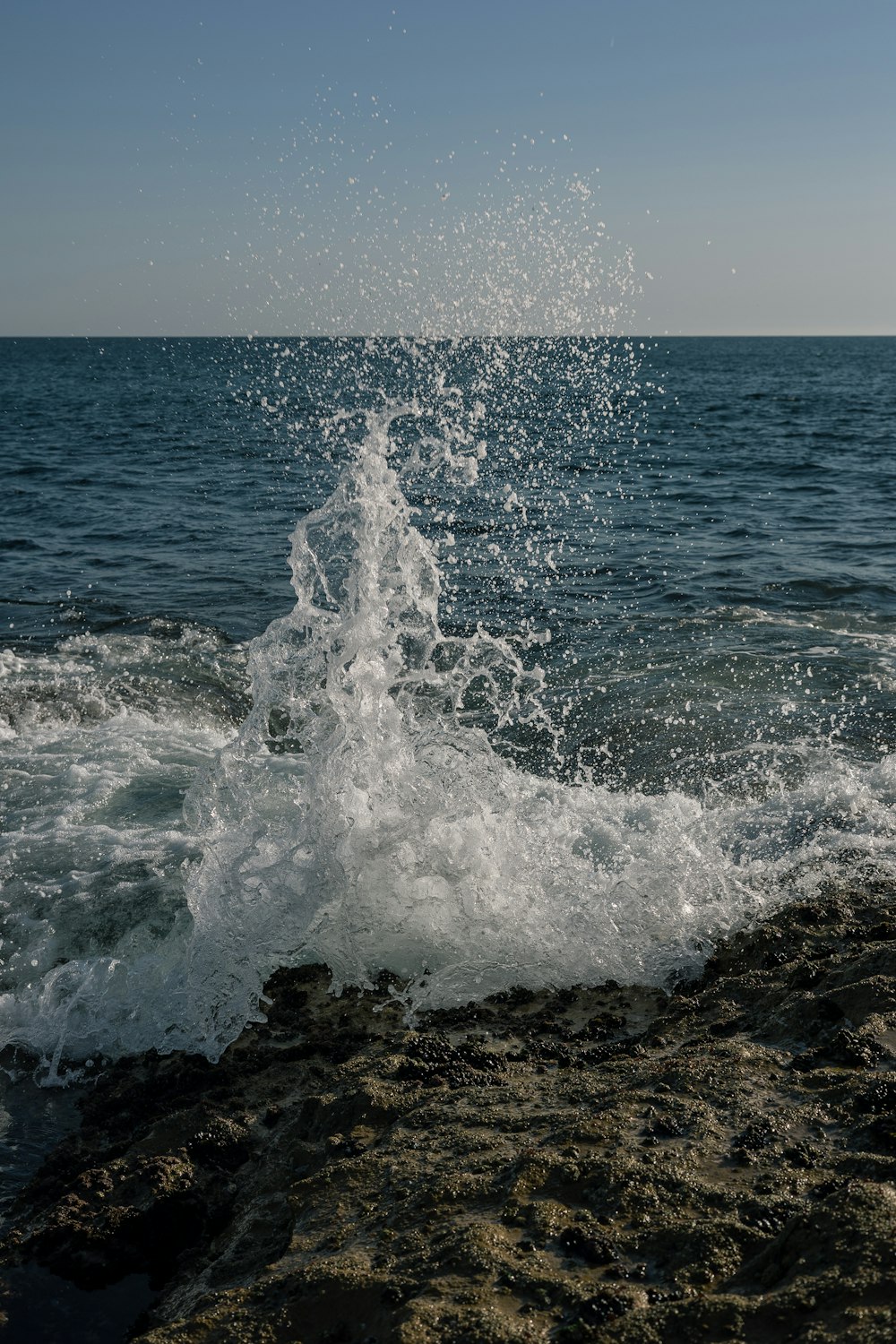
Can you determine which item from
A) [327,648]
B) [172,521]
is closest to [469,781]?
[327,648]

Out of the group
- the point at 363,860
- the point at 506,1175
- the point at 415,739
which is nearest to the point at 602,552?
the point at 415,739

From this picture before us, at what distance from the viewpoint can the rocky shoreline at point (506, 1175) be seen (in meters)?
2.70

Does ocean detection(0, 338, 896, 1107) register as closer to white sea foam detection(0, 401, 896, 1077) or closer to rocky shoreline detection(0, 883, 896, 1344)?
white sea foam detection(0, 401, 896, 1077)

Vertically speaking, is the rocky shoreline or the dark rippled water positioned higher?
the dark rippled water

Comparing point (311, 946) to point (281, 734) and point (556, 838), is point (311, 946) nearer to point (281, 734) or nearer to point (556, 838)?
point (556, 838)

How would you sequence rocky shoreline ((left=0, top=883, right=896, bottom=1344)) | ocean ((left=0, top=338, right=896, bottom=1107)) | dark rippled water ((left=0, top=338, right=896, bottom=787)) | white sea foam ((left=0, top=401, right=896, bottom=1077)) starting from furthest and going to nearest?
1. dark rippled water ((left=0, top=338, right=896, bottom=787))
2. ocean ((left=0, top=338, right=896, bottom=1107))
3. white sea foam ((left=0, top=401, right=896, bottom=1077))
4. rocky shoreline ((left=0, top=883, right=896, bottom=1344))

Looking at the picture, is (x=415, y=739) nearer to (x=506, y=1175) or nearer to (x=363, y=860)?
(x=363, y=860)

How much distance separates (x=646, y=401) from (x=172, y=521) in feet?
99.1

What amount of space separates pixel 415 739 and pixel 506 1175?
3.32m

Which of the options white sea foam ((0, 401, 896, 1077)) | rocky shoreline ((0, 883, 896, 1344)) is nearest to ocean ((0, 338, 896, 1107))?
white sea foam ((0, 401, 896, 1077))

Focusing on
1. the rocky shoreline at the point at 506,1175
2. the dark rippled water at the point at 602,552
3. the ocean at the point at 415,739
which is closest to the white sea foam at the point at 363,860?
the ocean at the point at 415,739

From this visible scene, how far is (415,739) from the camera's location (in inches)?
250

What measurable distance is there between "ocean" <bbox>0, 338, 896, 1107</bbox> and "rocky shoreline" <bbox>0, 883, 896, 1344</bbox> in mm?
432

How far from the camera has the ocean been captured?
17.5 ft
